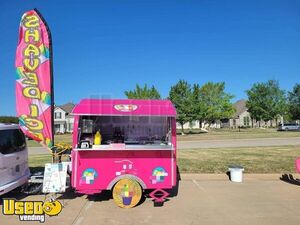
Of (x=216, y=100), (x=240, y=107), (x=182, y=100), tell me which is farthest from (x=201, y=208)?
(x=240, y=107)

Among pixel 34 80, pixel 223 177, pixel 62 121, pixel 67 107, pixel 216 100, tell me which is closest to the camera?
pixel 34 80

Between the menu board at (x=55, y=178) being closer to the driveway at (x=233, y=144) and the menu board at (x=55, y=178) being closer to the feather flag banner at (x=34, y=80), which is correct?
the feather flag banner at (x=34, y=80)

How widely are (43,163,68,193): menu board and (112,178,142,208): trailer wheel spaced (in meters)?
1.23

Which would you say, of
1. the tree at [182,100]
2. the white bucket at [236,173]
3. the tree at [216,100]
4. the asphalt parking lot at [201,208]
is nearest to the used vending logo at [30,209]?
the asphalt parking lot at [201,208]

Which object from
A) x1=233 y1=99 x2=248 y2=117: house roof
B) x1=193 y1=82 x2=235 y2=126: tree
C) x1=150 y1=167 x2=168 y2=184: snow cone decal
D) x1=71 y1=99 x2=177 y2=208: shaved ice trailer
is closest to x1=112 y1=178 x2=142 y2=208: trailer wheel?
x1=71 y1=99 x2=177 y2=208: shaved ice trailer

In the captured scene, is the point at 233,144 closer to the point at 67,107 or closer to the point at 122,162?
the point at 122,162

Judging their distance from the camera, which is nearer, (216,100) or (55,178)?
(55,178)

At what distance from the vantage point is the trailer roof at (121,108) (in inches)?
297

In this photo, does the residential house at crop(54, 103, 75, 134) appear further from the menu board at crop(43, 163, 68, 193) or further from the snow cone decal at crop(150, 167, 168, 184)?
the snow cone decal at crop(150, 167, 168, 184)

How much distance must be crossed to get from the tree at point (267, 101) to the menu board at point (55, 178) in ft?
174

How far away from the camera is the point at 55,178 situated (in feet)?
25.5

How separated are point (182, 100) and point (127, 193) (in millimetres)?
39834

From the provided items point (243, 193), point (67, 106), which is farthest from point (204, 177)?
point (67, 106)

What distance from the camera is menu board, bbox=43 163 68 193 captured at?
769cm
